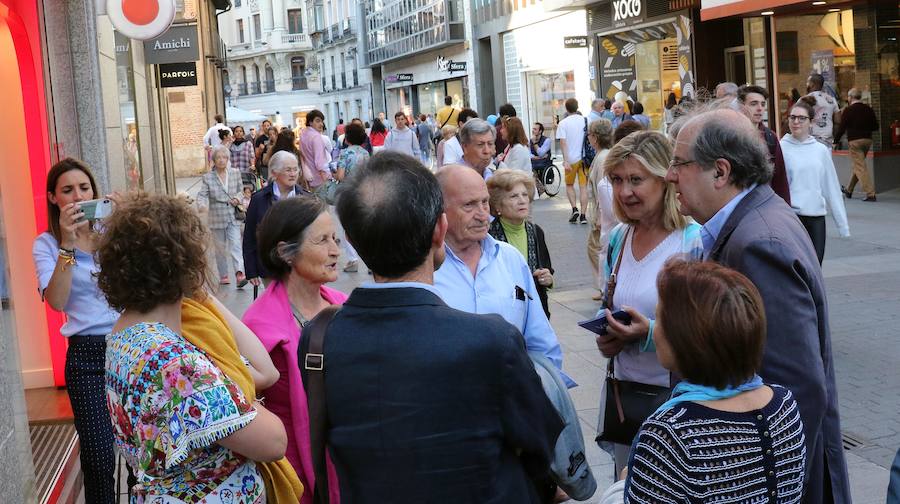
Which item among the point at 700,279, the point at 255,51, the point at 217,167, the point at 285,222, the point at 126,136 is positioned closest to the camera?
the point at 700,279

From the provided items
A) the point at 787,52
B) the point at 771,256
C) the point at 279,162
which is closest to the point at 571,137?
the point at 787,52

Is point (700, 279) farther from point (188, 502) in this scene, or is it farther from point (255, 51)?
point (255, 51)

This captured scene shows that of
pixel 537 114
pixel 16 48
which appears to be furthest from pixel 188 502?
pixel 537 114

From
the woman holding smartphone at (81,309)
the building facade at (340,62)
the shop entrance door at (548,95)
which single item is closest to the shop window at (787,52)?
the shop entrance door at (548,95)

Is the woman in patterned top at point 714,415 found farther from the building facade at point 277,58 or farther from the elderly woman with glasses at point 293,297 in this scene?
the building facade at point 277,58

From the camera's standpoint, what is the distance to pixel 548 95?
38.0 meters

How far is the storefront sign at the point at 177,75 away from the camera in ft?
65.1

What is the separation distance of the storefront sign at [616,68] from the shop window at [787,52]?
26.6 ft

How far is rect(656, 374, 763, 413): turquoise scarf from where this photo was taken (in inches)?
98.7

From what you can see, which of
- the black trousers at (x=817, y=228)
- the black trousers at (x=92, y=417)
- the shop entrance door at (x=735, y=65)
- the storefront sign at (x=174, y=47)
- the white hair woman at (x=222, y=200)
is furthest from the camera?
the shop entrance door at (x=735, y=65)

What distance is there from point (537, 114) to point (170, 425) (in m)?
37.1

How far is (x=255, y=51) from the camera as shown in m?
89.9

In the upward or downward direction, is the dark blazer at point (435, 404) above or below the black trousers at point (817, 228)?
above

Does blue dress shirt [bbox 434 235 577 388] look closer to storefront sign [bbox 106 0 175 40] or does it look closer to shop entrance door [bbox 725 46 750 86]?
storefront sign [bbox 106 0 175 40]
